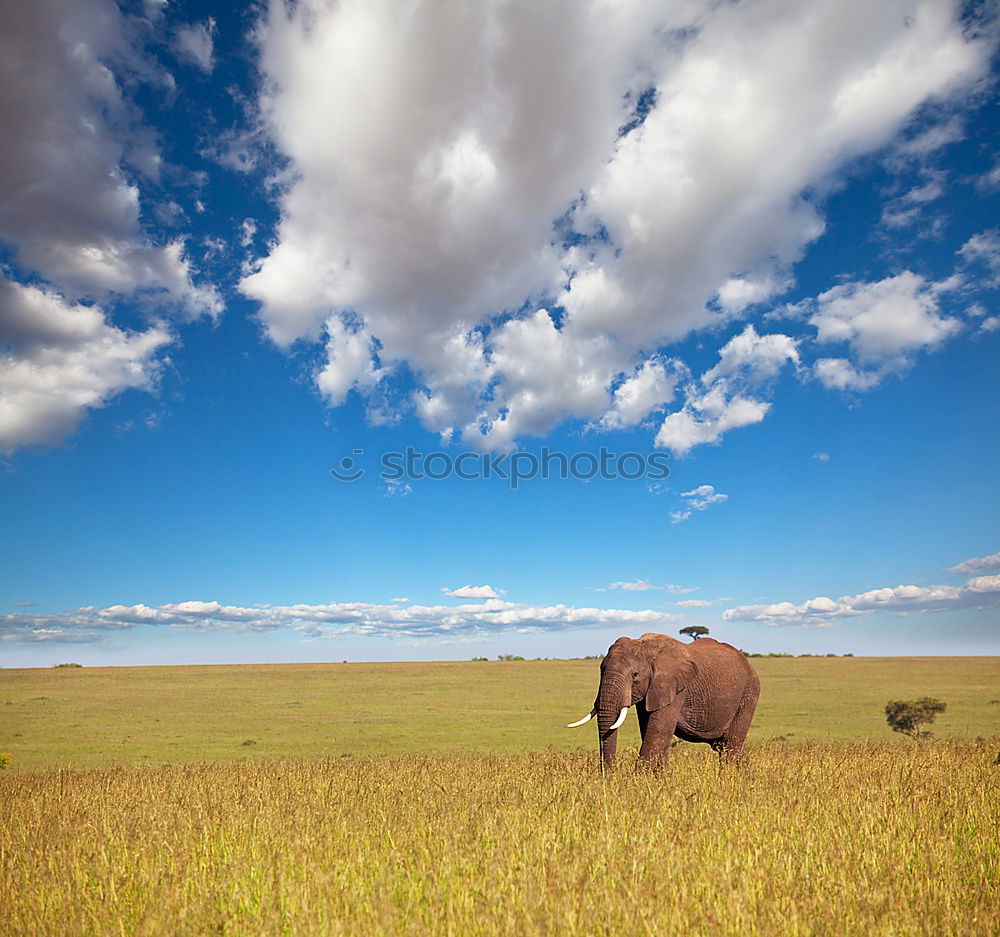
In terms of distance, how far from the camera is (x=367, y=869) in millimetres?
6094

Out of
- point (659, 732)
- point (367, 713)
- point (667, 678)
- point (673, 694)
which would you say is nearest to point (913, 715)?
point (673, 694)

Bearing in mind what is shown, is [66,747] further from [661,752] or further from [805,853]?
[805,853]

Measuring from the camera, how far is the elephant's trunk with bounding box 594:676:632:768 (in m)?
11.3

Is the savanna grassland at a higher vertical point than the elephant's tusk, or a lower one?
lower

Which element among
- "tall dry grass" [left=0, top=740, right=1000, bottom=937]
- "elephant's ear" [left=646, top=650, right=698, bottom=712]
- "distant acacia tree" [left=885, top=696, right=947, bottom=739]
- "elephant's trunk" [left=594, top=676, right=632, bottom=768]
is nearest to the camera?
"tall dry grass" [left=0, top=740, right=1000, bottom=937]

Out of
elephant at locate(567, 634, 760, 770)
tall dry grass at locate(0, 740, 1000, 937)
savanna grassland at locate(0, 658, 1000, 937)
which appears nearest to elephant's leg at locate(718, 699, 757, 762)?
elephant at locate(567, 634, 760, 770)

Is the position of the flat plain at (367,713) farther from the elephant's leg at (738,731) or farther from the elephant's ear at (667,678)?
the elephant's ear at (667,678)

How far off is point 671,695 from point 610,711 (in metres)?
1.26

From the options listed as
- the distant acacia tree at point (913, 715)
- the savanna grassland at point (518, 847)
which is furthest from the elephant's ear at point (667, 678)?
the distant acacia tree at point (913, 715)

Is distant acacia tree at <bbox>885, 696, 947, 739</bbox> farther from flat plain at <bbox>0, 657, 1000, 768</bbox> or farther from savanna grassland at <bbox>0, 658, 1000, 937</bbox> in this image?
savanna grassland at <bbox>0, 658, 1000, 937</bbox>

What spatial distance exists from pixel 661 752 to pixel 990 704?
3404 cm

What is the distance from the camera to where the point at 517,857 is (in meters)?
6.16

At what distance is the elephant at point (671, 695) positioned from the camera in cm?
1162

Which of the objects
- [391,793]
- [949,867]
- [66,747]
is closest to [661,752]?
[391,793]
